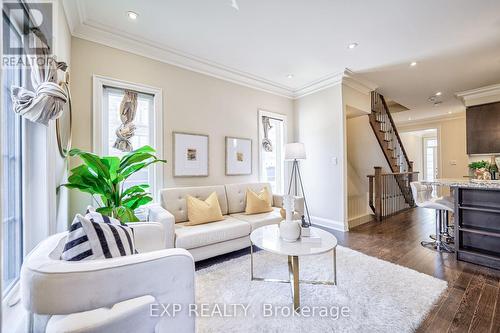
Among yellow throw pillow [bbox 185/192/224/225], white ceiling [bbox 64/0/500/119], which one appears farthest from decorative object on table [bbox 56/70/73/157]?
yellow throw pillow [bbox 185/192/224/225]

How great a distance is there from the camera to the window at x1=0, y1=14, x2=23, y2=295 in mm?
1242

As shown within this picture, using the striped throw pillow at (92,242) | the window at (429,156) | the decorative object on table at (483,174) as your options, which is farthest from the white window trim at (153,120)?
the window at (429,156)

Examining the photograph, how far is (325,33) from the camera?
2.64 metres

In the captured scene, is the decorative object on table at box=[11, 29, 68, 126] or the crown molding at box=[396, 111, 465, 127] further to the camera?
the crown molding at box=[396, 111, 465, 127]

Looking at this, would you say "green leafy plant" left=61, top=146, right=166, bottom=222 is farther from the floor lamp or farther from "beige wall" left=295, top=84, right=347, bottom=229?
"beige wall" left=295, top=84, right=347, bottom=229

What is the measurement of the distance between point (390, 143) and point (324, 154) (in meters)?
2.15

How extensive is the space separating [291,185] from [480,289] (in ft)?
9.58

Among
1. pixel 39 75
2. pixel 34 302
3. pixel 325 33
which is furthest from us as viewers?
pixel 325 33

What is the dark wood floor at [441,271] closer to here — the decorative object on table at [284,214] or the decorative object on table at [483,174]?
the decorative object on table at [284,214]

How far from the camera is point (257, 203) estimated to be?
127 inches

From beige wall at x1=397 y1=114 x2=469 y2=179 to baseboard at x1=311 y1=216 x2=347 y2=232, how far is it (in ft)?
17.9

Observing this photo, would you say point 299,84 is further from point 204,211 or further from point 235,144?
point 204,211

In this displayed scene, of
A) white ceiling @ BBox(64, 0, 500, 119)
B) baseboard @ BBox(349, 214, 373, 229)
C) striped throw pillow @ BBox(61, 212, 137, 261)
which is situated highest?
white ceiling @ BBox(64, 0, 500, 119)

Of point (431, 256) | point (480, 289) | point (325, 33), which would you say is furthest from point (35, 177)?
point (431, 256)
